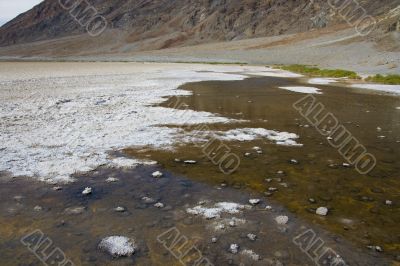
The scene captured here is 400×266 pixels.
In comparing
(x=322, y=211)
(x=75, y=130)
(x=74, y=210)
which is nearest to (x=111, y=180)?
(x=74, y=210)

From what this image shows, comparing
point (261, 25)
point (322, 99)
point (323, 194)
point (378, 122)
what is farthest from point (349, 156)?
point (261, 25)

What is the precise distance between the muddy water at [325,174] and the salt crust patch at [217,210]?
78 cm

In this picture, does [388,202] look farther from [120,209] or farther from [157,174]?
[120,209]

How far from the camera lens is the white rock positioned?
5.29 m

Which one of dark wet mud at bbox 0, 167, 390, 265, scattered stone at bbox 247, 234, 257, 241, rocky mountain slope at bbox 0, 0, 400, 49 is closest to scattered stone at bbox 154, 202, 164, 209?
dark wet mud at bbox 0, 167, 390, 265

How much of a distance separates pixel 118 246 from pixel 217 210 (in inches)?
74.5

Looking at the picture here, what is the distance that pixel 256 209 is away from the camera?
22.1ft

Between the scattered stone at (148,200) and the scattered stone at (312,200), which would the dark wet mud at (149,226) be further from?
the scattered stone at (312,200)

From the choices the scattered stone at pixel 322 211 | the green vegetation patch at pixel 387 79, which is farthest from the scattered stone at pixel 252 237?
the green vegetation patch at pixel 387 79

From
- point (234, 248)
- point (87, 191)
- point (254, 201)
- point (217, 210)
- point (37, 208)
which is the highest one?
point (37, 208)

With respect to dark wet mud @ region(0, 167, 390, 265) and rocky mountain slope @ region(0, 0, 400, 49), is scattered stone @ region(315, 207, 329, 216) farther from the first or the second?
rocky mountain slope @ region(0, 0, 400, 49)

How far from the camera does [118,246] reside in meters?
5.45

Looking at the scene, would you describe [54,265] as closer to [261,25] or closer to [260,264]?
[260,264]

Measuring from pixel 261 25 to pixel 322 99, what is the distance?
401 feet
